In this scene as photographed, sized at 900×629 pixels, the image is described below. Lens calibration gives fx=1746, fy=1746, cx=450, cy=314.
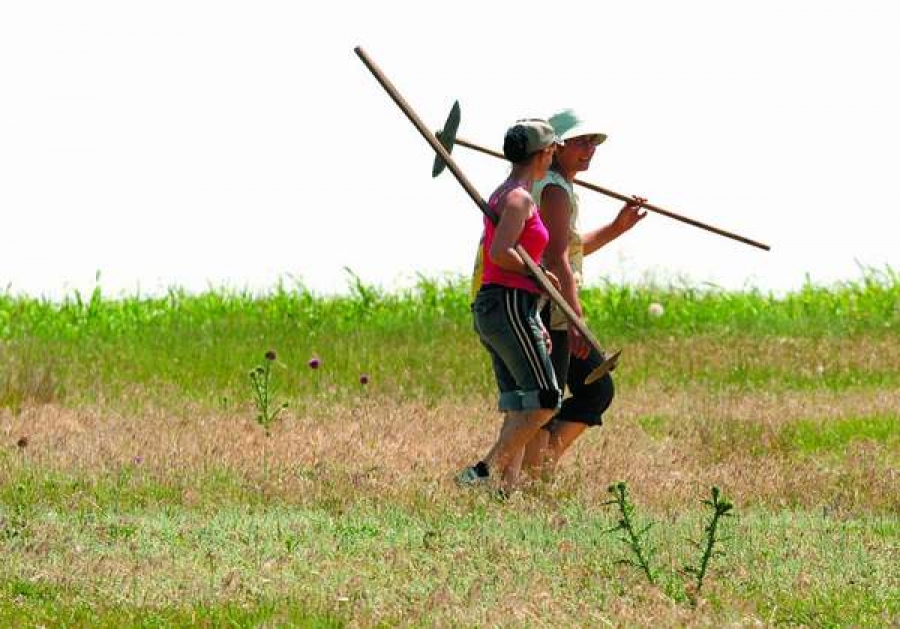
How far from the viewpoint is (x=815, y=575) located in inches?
298

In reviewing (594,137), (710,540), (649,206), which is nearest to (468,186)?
(594,137)

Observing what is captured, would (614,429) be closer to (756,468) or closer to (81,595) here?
(756,468)

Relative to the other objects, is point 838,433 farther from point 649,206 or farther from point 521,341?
point 521,341

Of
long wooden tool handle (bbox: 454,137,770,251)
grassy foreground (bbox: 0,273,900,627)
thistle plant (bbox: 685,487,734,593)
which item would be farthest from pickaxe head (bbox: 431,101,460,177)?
thistle plant (bbox: 685,487,734,593)

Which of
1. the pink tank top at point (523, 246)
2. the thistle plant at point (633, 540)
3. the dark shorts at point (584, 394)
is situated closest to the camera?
the thistle plant at point (633, 540)

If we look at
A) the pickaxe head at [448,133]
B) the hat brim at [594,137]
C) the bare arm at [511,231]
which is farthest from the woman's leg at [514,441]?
the hat brim at [594,137]

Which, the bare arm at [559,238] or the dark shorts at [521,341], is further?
the bare arm at [559,238]

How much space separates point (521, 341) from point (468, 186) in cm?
82

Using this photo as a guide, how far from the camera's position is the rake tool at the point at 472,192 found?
8578 millimetres

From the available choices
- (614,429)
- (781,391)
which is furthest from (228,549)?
(781,391)

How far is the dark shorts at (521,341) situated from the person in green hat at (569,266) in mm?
234

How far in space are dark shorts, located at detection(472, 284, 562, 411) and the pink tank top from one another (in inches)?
1.4

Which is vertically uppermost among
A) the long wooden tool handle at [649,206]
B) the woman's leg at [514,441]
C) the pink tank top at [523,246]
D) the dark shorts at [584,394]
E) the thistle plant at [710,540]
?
the long wooden tool handle at [649,206]

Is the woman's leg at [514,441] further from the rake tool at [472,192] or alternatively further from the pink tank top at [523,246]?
the pink tank top at [523,246]
